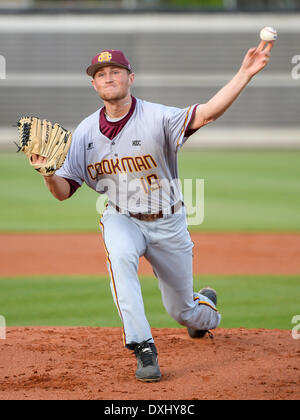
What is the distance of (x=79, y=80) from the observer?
27641 mm

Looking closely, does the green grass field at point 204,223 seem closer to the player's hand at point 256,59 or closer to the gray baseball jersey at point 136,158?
the gray baseball jersey at point 136,158

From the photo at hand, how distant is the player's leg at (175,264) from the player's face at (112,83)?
34.1 inches

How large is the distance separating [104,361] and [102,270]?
3526 millimetres

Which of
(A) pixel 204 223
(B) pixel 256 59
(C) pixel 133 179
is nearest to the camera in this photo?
(B) pixel 256 59

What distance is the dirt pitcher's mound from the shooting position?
4.05 metres

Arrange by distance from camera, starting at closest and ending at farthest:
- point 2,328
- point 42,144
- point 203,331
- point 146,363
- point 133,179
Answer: point 146,363 → point 42,144 → point 133,179 → point 203,331 → point 2,328

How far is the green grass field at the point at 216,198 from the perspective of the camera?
1165cm

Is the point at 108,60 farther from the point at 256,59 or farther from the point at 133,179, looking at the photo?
the point at 256,59

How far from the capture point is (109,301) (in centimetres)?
695

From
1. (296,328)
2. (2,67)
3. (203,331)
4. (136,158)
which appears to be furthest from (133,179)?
(2,67)

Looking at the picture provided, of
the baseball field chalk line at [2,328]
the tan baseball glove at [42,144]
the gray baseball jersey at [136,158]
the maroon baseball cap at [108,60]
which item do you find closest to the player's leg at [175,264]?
the gray baseball jersey at [136,158]

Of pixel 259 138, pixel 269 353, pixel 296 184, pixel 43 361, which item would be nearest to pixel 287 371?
pixel 269 353

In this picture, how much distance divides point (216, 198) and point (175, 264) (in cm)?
956

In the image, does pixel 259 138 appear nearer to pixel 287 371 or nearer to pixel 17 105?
pixel 17 105
